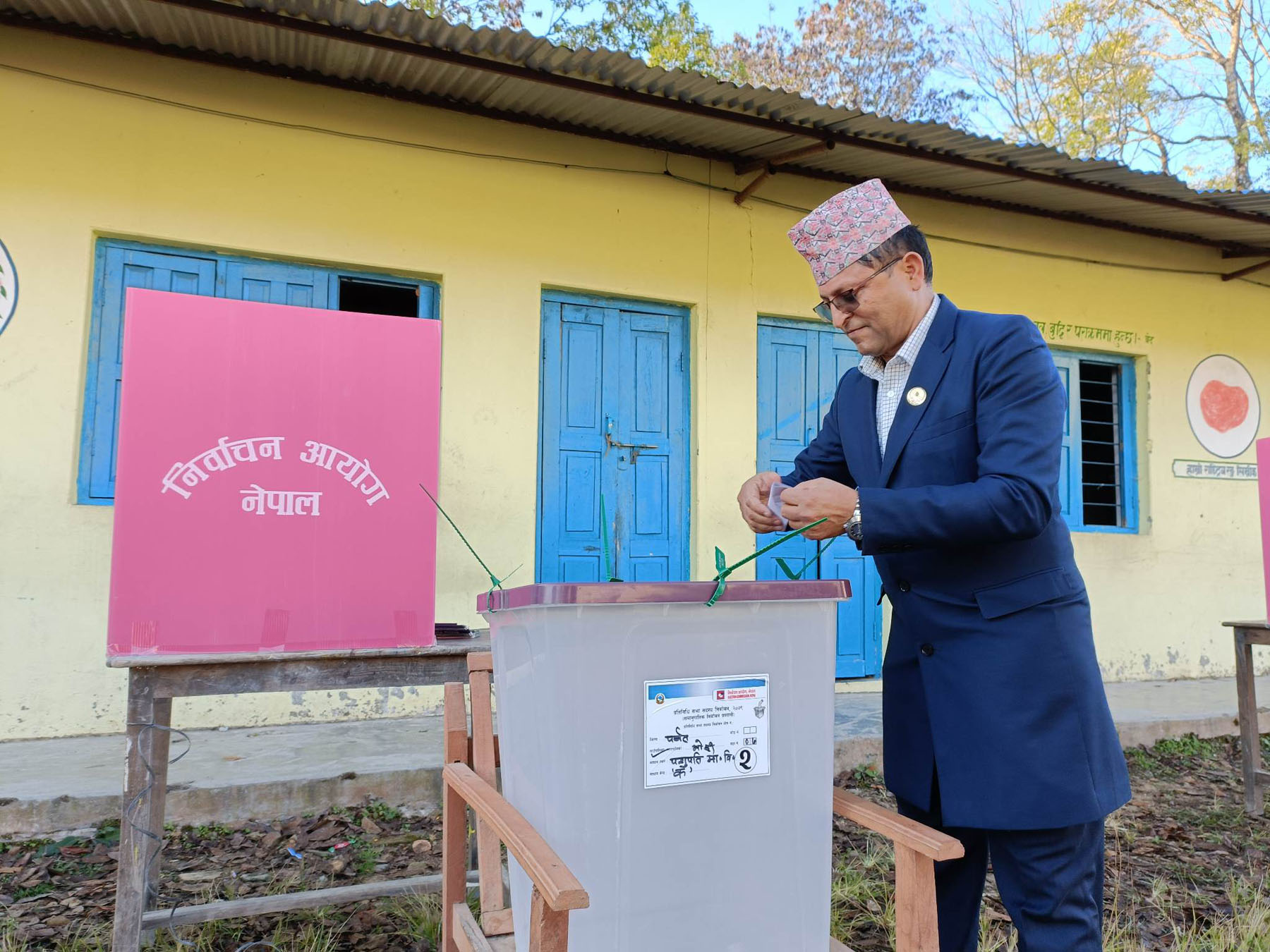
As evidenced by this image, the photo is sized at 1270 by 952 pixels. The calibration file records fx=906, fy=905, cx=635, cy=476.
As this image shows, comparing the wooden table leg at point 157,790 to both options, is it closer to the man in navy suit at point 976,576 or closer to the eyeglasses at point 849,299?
the man in navy suit at point 976,576

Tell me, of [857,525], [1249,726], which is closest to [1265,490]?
[1249,726]

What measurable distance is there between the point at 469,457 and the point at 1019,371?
3.47 meters

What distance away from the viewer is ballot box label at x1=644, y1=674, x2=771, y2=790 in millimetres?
1197

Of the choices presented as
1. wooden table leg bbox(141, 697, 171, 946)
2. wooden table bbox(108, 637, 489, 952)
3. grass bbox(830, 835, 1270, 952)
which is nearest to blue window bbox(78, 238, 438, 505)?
wooden table leg bbox(141, 697, 171, 946)

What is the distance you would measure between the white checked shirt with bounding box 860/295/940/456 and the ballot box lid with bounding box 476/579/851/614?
0.41 m

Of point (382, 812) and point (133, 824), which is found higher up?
point (133, 824)

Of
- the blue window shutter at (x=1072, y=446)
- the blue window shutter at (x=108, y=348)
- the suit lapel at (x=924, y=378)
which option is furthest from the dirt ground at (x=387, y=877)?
the blue window shutter at (x=1072, y=446)

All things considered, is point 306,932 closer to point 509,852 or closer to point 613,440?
point 509,852

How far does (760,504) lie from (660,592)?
1.66 ft

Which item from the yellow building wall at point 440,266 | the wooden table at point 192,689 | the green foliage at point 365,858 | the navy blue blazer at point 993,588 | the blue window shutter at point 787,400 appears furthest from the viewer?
the blue window shutter at point 787,400

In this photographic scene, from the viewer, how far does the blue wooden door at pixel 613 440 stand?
4.79 meters

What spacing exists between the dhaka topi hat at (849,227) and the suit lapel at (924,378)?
17 centimetres

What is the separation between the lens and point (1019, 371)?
4.70 ft

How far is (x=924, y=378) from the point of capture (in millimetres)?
1545
